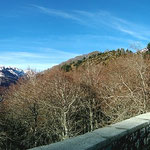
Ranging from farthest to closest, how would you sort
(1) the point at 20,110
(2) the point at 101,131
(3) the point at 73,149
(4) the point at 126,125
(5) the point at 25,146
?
1. (1) the point at 20,110
2. (5) the point at 25,146
3. (4) the point at 126,125
4. (2) the point at 101,131
5. (3) the point at 73,149

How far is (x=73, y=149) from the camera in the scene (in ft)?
6.31

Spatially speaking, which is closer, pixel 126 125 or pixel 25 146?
pixel 126 125

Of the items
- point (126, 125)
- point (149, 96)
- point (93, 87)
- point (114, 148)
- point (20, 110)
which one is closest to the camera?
point (114, 148)

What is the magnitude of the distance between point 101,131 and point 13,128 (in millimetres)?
15359

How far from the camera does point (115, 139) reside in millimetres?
2428

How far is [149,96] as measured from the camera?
31.1ft

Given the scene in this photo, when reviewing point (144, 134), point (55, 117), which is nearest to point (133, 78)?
point (55, 117)

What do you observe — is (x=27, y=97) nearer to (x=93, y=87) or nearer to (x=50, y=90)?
(x=50, y=90)

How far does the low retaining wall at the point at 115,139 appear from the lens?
2.03 meters

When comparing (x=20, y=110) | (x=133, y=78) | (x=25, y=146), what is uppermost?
(x=133, y=78)

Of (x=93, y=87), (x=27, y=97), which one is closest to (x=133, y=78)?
(x=93, y=87)

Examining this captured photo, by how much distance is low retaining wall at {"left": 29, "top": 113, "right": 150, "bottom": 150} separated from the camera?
203 cm

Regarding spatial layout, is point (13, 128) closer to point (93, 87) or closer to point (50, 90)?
point (50, 90)

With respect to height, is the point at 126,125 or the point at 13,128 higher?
the point at 126,125
